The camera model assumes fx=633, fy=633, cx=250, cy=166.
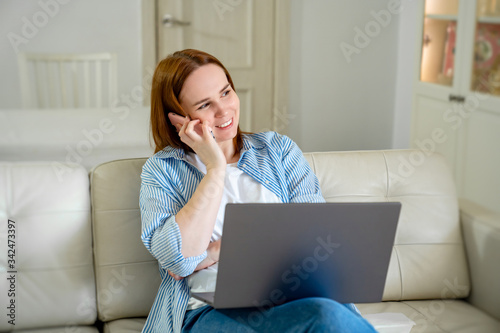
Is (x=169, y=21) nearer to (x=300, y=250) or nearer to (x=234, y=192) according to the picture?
(x=234, y=192)

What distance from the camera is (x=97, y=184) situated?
65.4 inches

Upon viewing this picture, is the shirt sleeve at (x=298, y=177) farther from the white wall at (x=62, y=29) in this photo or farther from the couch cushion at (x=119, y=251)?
the white wall at (x=62, y=29)

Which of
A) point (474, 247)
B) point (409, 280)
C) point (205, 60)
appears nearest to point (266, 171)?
point (205, 60)

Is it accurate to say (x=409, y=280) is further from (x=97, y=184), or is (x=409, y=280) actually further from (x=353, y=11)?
(x=353, y=11)

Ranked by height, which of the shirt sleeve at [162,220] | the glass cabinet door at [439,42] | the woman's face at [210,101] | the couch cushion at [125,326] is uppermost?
the glass cabinet door at [439,42]

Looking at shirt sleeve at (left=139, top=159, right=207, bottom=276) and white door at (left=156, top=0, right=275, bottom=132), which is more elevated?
white door at (left=156, top=0, right=275, bottom=132)

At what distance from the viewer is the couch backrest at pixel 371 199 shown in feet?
5.39

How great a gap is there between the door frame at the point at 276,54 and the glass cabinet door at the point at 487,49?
4.78 ft

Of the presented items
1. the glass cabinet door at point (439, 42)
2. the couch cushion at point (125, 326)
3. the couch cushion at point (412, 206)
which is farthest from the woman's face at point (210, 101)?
the glass cabinet door at point (439, 42)

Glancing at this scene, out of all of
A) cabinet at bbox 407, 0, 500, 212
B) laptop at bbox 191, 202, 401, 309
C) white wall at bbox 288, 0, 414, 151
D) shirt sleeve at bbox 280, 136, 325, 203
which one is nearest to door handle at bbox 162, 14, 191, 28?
white wall at bbox 288, 0, 414, 151

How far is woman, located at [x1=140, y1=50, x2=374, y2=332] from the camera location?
4.64ft

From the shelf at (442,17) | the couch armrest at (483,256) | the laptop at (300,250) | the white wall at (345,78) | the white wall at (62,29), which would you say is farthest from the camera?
the white wall at (345,78)

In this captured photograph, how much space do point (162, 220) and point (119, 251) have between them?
0.25 meters

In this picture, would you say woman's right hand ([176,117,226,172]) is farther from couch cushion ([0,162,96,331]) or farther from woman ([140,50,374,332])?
couch cushion ([0,162,96,331])
